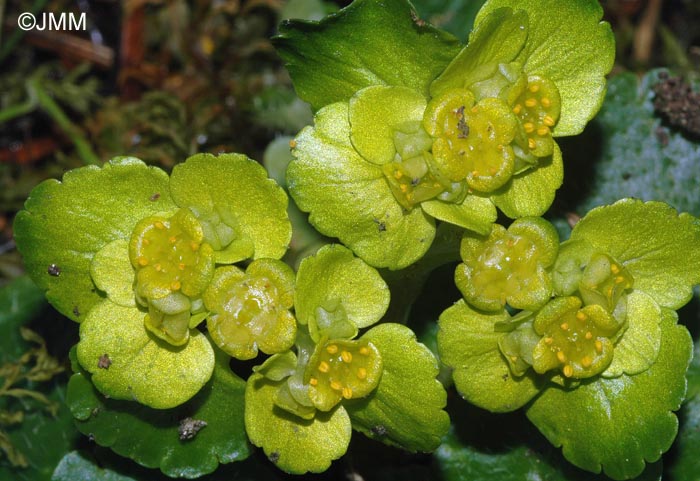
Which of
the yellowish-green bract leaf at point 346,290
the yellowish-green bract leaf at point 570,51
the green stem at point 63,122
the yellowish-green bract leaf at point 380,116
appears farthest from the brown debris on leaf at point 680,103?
the green stem at point 63,122

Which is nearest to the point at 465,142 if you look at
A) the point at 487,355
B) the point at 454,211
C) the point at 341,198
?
the point at 454,211

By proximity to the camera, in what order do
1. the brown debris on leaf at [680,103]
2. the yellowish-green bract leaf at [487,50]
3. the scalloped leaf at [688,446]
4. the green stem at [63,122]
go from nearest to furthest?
the yellowish-green bract leaf at [487,50] → the scalloped leaf at [688,446] → the brown debris on leaf at [680,103] → the green stem at [63,122]

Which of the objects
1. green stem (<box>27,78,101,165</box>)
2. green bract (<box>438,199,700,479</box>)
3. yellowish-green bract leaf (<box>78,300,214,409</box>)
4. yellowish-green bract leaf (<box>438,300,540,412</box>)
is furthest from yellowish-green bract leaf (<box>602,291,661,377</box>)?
green stem (<box>27,78,101,165</box>)

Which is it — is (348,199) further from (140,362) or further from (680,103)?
(680,103)

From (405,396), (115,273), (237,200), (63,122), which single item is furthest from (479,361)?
(63,122)

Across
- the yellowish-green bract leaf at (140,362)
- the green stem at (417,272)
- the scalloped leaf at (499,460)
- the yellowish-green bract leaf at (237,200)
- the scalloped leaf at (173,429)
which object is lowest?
the scalloped leaf at (499,460)

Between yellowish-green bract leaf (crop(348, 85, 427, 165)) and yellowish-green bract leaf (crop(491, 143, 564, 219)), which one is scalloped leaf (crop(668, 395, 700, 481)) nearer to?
yellowish-green bract leaf (crop(491, 143, 564, 219))

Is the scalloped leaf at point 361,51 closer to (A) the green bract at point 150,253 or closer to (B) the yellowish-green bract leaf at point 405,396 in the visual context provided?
(A) the green bract at point 150,253

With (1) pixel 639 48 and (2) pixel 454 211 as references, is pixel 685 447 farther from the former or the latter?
(1) pixel 639 48
